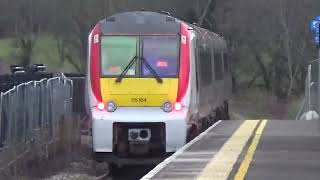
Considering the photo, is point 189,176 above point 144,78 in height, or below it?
below

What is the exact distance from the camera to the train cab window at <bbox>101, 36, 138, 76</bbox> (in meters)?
17.5

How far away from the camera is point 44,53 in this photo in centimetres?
6531

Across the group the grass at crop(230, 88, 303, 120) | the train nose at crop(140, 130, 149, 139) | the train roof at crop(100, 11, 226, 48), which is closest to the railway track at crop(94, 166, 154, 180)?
the train nose at crop(140, 130, 149, 139)

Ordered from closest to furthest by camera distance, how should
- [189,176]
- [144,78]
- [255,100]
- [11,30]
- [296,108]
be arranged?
[189,176] < [144,78] < [296,108] < [255,100] < [11,30]

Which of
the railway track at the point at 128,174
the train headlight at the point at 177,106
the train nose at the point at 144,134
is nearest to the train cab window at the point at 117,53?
the train headlight at the point at 177,106

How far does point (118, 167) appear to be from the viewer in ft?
62.2

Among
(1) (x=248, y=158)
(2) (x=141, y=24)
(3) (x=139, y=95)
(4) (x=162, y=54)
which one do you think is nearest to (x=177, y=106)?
(3) (x=139, y=95)

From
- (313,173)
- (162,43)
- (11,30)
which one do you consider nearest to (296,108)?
(11,30)

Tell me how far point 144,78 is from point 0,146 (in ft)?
11.2

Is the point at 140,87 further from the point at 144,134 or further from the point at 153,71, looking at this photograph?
the point at 144,134

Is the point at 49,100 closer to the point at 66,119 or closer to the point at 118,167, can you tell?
the point at 66,119

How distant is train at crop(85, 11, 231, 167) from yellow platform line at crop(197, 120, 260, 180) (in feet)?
3.88

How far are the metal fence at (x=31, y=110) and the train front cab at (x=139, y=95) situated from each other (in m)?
1.75

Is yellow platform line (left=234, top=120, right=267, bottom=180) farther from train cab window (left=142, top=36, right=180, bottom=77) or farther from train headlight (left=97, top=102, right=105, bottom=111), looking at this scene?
train headlight (left=97, top=102, right=105, bottom=111)
